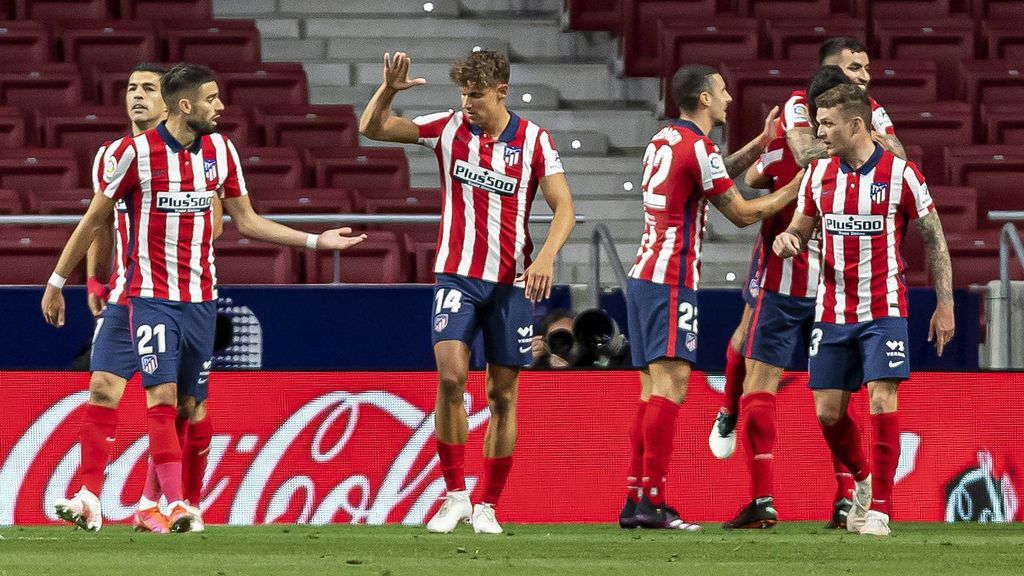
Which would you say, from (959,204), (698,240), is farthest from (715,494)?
(959,204)

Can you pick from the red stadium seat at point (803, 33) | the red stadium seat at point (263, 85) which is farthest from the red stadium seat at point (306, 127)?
the red stadium seat at point (803, 33)

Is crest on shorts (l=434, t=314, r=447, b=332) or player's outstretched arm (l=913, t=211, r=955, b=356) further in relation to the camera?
crest on shorts (l=434, t=314, r=447, b=332)

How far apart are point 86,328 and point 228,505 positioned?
1733 millimetres

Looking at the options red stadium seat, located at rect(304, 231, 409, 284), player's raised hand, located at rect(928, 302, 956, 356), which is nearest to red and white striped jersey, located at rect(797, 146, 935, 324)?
player's raised hand, located at rect(928, 302, 956, 356)

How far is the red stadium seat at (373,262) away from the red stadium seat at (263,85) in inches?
93.9

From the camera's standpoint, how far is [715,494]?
8.92m

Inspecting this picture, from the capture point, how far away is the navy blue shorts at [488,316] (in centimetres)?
732

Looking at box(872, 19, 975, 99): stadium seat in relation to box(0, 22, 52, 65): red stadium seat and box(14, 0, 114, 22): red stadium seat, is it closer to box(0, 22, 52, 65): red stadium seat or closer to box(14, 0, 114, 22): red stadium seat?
box(14, 0, 114, 22): red stadium seat

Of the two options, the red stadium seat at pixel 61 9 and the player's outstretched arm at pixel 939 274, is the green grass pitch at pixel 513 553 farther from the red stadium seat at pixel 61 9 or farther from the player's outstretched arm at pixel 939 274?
the red stadium seat at pixel 61 9

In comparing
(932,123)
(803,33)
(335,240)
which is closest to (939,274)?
(335,240)

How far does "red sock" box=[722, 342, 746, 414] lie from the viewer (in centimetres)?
832

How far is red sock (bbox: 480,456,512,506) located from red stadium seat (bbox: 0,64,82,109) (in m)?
6.76

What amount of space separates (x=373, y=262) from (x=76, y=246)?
4.23m

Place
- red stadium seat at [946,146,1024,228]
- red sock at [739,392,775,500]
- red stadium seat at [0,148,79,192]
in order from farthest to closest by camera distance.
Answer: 1. red stadium seat at [946,146,1024,228]
2. red stadium seat at [0,148,79,192]
3. red sock at [739,392,775,500]
